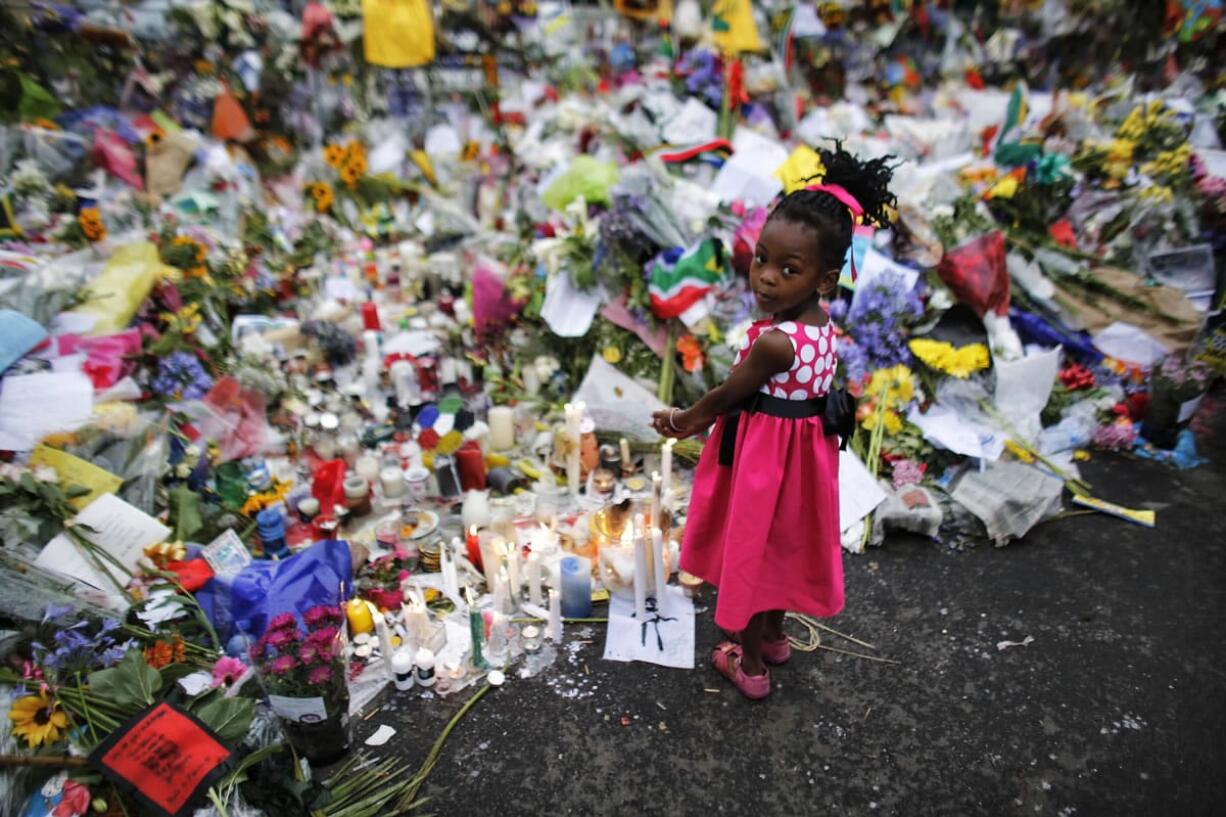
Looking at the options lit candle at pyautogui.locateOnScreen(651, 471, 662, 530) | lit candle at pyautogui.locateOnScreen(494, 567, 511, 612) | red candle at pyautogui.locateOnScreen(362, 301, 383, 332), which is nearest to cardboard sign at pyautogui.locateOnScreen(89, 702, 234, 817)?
lit candle at pyautogui.locateOnScreen(494, 567, 511, 612)

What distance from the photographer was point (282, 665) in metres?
1.93

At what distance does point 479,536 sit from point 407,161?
595cm

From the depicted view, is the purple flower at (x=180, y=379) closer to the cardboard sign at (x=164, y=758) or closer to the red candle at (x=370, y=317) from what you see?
the red candle at (x=370, y=317)

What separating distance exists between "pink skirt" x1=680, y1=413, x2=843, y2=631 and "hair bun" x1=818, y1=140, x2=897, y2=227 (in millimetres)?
629

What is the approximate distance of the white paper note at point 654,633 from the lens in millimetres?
2477

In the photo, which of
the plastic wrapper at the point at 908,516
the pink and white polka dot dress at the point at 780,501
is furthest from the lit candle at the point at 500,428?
the plastic wrapper at the point at 908,516

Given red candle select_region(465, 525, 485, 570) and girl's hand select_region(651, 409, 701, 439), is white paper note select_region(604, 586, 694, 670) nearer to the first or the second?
red candle select_region(465, 525, 485, 570)

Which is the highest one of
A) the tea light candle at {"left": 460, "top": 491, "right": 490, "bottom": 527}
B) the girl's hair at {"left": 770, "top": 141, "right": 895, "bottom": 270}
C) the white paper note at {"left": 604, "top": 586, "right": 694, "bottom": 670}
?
the girl's hair at {"left": 770, "top": 141, "right": 895, "bottom": 270}

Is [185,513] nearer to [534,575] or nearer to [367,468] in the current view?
[367,468]

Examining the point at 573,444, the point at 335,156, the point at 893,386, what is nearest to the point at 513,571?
the point at 573,444

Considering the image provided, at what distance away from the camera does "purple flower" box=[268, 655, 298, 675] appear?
1.93m

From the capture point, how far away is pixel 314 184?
6672 mm

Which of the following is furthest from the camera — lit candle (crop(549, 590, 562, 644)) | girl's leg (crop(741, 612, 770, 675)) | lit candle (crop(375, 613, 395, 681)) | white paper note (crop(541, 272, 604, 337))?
white paper note (crop(541, 272, 604, 337))

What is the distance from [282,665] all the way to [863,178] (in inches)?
87.8
